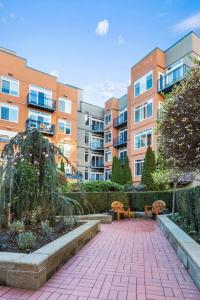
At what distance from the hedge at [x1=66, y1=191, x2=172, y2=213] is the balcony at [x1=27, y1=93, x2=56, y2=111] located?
50.6 feet

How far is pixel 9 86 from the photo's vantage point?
25.1 m

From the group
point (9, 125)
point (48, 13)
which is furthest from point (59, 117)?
point (48, 13)

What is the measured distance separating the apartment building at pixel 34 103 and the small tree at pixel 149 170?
9.31 m

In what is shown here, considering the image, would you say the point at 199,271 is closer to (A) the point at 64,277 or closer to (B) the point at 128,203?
(A) the point at 64,277

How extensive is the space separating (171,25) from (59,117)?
1922 cm

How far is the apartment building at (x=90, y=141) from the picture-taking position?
113 feet

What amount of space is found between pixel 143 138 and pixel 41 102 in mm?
11104

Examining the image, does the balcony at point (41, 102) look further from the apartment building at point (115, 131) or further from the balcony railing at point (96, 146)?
the balcony railing at point (96, 146)

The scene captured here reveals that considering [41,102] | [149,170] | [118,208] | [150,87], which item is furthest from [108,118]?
[118,208]

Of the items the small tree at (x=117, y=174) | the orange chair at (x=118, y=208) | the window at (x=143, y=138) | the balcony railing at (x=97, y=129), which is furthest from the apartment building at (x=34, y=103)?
the orange chair at (x=118, y=208)

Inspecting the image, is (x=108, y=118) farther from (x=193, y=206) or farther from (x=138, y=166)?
(x=193, y=206)

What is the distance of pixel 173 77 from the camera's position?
2116 centimetres

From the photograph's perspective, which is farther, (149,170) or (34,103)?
(34,103)

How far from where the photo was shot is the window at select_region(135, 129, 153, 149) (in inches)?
902
